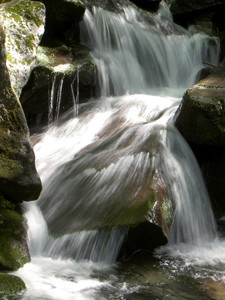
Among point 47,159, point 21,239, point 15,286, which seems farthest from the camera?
point 47,159

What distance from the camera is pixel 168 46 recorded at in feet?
36.5

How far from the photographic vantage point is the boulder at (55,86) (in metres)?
8.00

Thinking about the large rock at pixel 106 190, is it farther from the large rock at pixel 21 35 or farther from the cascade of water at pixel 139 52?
the cascade of water at pixel 139 52

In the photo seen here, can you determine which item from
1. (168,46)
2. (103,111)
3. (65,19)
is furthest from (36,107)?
(168,46)

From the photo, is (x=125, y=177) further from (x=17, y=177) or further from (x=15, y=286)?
(x=15, y=286)

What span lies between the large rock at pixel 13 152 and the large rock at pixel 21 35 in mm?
1149

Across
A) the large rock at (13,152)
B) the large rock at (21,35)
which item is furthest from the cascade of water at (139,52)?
the large rock at (13,152)

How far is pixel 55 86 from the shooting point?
818 centimetres

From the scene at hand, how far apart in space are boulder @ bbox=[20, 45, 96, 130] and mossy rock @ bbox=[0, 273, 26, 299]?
4.27 m

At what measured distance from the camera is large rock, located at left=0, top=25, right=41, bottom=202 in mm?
5121

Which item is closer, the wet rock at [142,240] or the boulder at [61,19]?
the wet rock at [142,240]

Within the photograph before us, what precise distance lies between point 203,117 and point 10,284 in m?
3.54

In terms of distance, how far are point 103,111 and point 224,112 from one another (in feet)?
8.90

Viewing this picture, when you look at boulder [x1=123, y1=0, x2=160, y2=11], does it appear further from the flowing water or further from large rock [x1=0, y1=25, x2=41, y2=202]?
large rock [x1=0, y1=25, x2=41, y2=202]
